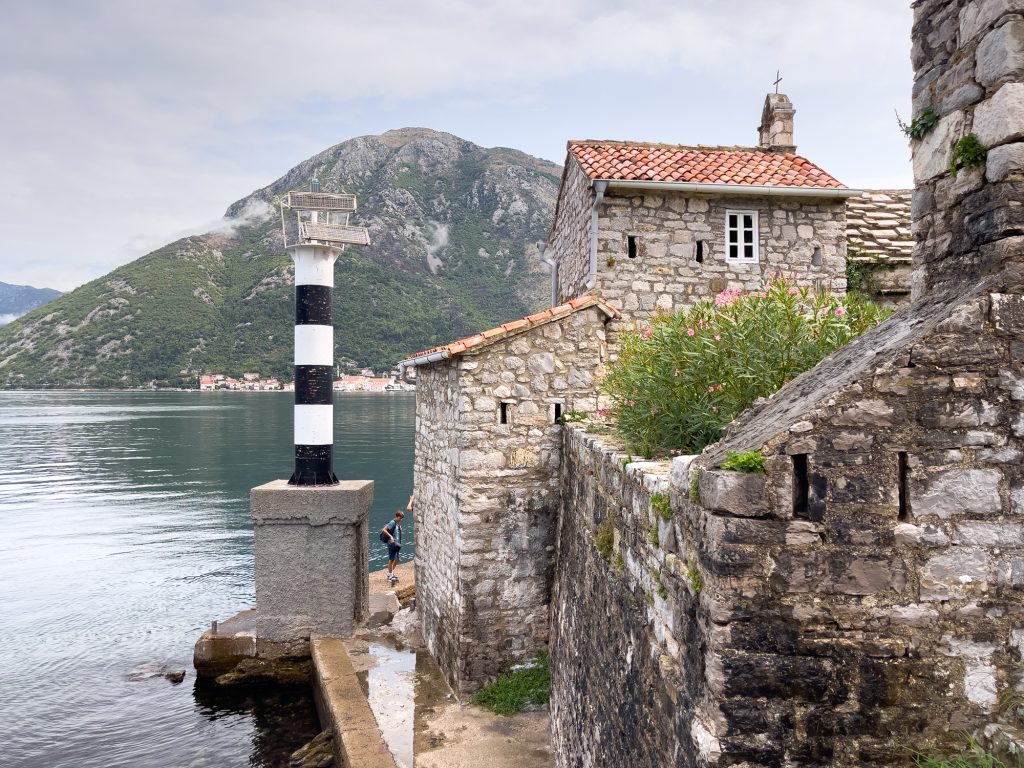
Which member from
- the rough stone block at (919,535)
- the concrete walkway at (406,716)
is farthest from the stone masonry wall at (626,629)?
the rough stone block at (919,535)

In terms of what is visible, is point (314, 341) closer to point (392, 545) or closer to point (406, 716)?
point (392, 545)

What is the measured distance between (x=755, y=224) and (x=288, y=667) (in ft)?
31.5

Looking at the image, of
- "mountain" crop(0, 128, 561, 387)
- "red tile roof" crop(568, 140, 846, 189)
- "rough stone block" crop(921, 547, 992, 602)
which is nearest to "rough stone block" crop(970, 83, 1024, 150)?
"rough stone block" crop(921, 547, 992, 602)

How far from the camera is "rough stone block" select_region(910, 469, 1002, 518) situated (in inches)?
104

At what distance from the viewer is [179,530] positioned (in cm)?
2747

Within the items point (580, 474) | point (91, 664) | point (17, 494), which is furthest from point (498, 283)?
point (580, 474)

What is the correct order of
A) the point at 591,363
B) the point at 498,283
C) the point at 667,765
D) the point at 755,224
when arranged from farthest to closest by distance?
1. the point at 498,283
2. the point at 755,224
3. the point at 591,363
4. the point at 667,765

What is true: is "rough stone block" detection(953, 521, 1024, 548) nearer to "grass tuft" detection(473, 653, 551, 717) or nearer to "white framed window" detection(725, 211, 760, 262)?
"grass tuft" detection(473, 653, 551, 717)

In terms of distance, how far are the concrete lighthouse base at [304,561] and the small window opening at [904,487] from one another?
29.1ft

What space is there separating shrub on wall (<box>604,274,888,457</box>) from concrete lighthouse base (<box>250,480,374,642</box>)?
6539mm

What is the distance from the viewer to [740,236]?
392 inches

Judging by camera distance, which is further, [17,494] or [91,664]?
[17,494]

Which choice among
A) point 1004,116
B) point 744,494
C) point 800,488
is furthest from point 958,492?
point 1004,116

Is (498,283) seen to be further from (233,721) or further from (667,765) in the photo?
(667,765)
